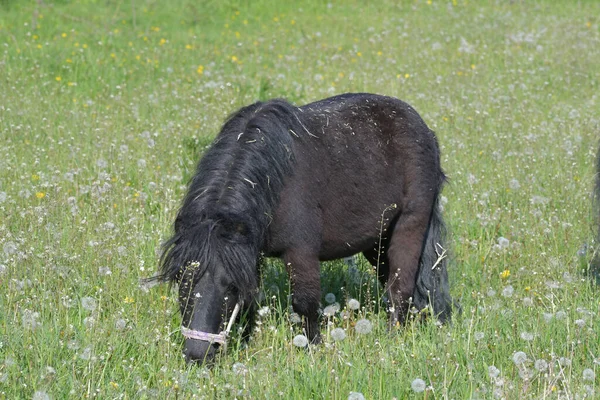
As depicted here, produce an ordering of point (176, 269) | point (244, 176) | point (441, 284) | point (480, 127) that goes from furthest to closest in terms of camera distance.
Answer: point (480, 127) → point (441, 284) → point (244, 176) → point (176, 269)

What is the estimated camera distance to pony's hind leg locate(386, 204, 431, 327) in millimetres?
5945

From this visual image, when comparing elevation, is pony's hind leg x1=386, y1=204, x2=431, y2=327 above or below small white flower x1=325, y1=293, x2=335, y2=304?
above

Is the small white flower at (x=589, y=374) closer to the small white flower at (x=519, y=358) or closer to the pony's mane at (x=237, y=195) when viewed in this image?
the small white flower at (x=519, y=358)

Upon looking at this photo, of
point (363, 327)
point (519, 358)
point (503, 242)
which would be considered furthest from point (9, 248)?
point (503, 242)

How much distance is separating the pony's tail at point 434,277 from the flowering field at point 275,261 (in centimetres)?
19

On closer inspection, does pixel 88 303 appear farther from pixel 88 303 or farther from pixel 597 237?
pixel 597 237

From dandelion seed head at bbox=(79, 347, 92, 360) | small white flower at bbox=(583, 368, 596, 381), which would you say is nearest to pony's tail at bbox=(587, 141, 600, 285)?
small white flower at bbox=(583, 368, 596, 381)

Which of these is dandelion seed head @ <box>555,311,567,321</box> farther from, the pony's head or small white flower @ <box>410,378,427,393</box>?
the pony's head

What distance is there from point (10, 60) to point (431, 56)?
6900 mm

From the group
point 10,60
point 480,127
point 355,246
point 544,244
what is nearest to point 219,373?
point 355,246

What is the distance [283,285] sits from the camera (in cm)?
623

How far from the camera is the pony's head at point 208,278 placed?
445 cm

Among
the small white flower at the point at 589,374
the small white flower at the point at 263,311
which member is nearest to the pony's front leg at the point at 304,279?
the small white flower at the point at 263,311

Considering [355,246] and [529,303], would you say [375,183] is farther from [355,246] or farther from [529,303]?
[529,303]
